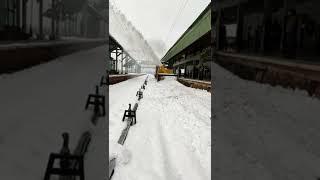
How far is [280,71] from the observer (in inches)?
379

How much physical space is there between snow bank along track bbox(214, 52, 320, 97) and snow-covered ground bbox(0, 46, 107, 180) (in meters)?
4.74

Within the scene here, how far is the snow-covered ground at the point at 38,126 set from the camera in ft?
13.2

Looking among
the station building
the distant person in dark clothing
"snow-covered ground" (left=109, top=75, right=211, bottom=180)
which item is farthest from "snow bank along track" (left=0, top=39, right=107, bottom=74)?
the distant person in dark clothing

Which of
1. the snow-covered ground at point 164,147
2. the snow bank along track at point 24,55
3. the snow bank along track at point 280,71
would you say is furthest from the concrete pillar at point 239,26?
the snow bank along track at point 24,55

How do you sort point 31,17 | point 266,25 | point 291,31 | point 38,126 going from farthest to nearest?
point 31,17
point 266,25
point 291,31
point 38,126

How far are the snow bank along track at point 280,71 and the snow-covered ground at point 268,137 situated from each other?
→ 30cm

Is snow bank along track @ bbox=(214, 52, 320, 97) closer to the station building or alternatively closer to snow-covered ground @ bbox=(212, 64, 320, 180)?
snow-covered ground @ bbox=(212, 64, 320, 180)

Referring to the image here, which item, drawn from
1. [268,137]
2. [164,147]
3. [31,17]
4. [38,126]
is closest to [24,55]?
[38,126]

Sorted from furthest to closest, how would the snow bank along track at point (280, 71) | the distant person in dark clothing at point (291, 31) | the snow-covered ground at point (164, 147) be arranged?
1. the distant person in dark clothing at point (291, 31)
2. the snow bank along track at point (280, 71)
3. the snow-covered ground at point (164, 147)

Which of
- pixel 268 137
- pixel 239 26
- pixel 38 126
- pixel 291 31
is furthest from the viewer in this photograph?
pixel 239 26

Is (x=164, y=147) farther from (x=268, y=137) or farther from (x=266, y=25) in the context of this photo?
(x=266, y=25)

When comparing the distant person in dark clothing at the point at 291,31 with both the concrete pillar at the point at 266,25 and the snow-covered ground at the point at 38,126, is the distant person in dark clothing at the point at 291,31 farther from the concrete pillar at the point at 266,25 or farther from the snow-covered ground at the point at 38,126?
the snow-covered ground at the point at 38,126

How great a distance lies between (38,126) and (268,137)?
12.6 ft

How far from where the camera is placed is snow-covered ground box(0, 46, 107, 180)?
4031mm
